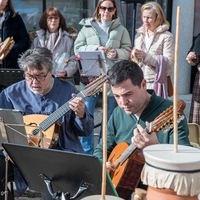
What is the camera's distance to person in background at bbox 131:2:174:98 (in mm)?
4273

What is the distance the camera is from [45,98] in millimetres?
3133

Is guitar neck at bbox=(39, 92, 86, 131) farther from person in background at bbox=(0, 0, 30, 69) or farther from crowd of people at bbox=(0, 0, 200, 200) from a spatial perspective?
person in background at bbox=(0, 0, 30, 69)

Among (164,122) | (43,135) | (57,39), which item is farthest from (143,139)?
(57,39)

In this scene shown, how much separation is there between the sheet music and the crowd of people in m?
0.06

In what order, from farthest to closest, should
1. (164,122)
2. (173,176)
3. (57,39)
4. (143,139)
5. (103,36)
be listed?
1. (57,39)
2. (103,36)
3. (164,122)
4. (143,139)
5. (173,176)

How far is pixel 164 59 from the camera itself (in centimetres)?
427

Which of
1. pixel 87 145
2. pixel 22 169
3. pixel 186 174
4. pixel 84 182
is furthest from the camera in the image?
pixel 87 145

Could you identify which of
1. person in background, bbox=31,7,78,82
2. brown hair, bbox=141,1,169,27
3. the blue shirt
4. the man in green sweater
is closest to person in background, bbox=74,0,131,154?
person in background, bbox=31,7,78,82

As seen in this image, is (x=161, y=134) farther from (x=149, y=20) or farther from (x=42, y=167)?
(x=149, y=20)

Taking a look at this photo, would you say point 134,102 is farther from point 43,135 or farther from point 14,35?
point 14,35

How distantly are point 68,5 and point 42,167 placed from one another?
18.0 ft

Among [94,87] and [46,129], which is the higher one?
[94,87]

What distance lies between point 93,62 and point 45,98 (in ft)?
3.61

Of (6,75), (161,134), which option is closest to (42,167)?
(161,134)
